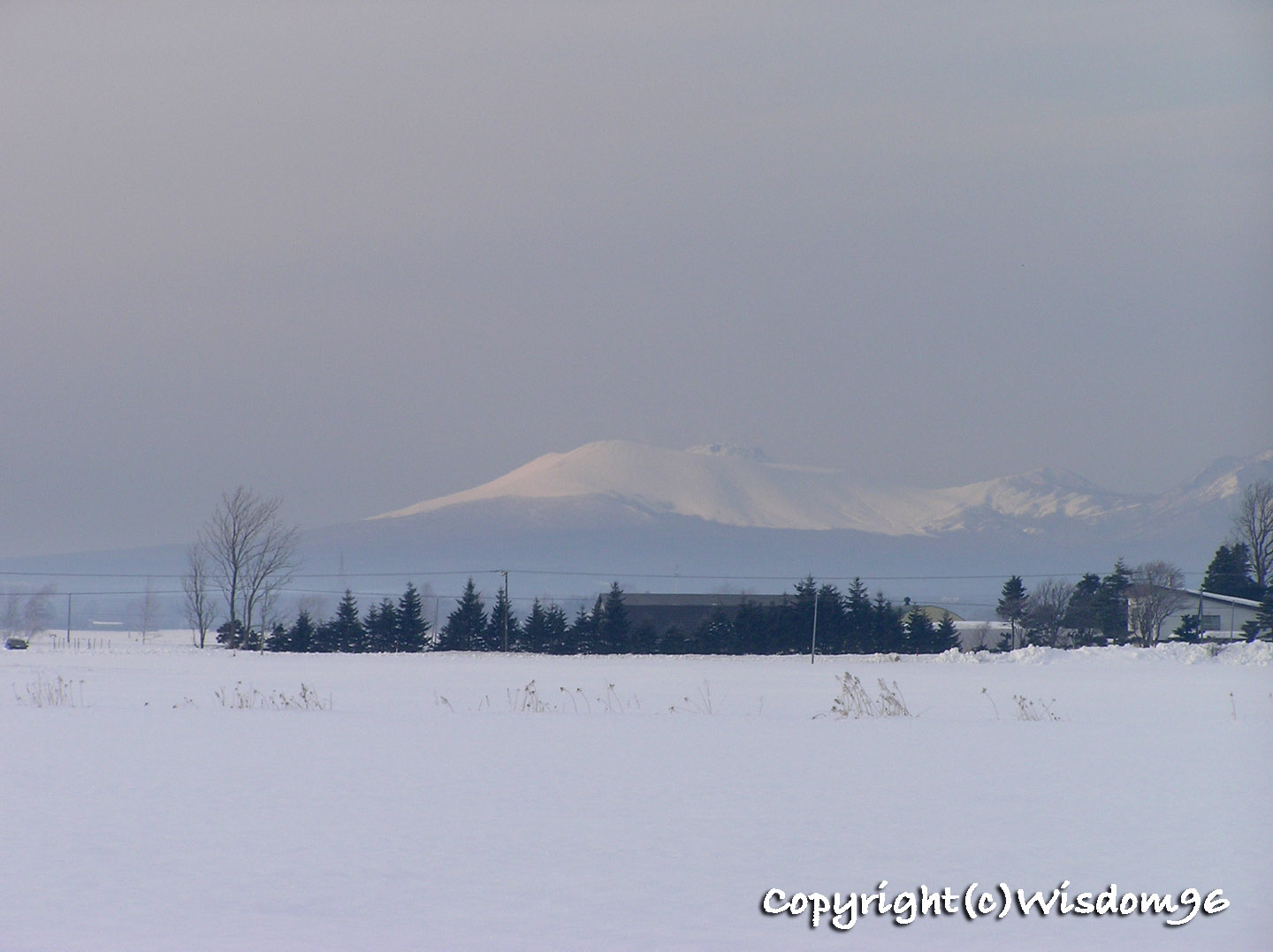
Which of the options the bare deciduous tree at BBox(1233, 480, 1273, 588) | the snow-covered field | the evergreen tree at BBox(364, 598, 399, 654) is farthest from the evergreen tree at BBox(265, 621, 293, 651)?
the bare deciduous tree at BBox(1233, 480, 1273, 588)

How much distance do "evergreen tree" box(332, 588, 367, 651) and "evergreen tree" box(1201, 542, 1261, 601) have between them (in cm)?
5076

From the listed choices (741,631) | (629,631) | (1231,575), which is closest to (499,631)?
(629,631)

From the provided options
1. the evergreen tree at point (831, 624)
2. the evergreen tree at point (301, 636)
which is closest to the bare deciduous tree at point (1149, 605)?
the evergreen tree at point (831, 624)

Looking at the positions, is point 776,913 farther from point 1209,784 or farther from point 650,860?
point 1209,784

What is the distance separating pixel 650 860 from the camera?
880 cm

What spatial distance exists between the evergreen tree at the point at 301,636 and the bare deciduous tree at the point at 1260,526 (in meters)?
60.8

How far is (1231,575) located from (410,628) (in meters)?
51.2

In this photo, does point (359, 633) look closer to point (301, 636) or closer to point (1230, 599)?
point (301, 636)

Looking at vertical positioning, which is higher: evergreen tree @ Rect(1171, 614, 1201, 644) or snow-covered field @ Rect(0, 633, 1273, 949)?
snow-covered field @ Rect(0, 633, 1273, 949)

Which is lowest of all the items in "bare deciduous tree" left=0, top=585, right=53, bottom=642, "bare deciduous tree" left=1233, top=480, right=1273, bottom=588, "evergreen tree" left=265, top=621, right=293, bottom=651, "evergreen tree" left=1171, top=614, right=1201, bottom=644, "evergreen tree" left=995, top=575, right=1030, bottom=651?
"bare deciduous tree" left=0, top=585, right=53, bottom=642

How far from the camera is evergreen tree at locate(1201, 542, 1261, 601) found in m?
77.8

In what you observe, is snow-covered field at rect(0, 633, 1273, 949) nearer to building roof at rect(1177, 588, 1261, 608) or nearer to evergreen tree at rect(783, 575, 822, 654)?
evergreen tree at rect(783, 575, 822, 654)

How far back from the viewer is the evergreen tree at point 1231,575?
77.8 metres

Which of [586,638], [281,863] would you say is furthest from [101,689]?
[586,638]
